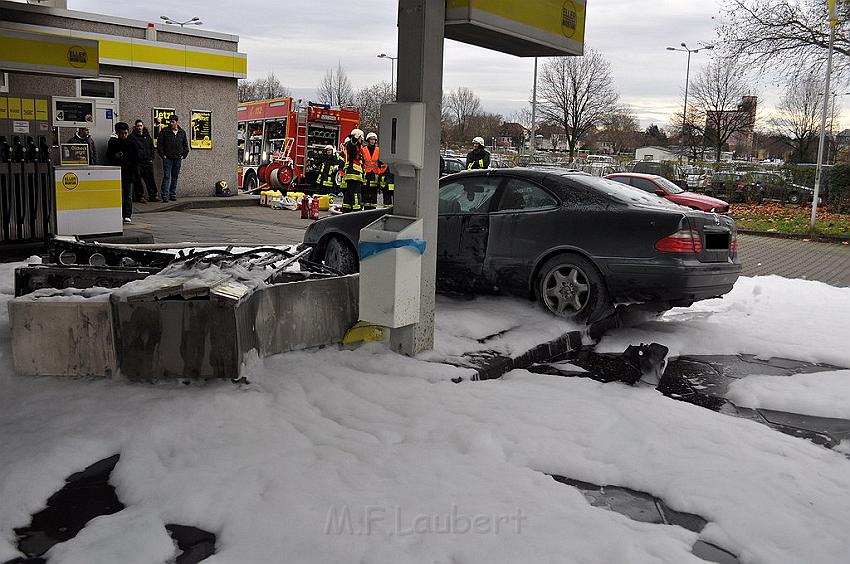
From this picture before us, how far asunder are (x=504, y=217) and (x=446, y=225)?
0.63 m

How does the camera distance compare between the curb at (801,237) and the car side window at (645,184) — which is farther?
the car side window at (645,184)

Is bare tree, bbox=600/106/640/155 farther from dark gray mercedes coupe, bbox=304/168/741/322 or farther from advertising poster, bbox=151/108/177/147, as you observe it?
dark gray mercedes coupe, bbox=304/168/741/322

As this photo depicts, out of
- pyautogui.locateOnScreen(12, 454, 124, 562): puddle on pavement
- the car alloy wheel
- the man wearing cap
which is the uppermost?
the man wearing cap

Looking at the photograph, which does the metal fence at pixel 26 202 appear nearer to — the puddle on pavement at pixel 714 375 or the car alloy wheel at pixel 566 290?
the car alloy wheel at pixel 566 290

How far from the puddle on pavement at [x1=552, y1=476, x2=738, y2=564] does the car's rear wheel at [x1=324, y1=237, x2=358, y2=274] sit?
4941mm

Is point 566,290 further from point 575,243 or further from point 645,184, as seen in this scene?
point 645,184

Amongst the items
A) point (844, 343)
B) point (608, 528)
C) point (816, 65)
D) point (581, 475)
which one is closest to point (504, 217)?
point (844, 343)

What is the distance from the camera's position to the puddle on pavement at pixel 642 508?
3311 mm

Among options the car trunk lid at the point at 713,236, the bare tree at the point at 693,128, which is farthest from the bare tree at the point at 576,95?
the car trunk lid at the point at 713,236

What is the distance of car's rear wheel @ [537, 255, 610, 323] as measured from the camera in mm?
7008

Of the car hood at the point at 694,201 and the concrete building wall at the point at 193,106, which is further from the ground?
the concrete building wall at the point at 193,106

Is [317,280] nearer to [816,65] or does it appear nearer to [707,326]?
[707,326]

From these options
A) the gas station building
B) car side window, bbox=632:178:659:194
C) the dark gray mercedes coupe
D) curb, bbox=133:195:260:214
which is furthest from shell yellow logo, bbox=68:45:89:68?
car side window, bbox=632:178:659:194

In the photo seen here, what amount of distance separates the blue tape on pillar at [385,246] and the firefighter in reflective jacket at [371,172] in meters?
9.97
